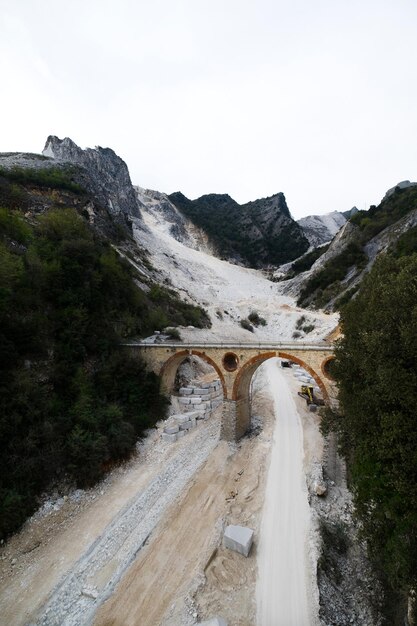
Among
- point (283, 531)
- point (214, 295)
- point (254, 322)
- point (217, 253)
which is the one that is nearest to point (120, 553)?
point (283, 531)

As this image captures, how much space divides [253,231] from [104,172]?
186 feet

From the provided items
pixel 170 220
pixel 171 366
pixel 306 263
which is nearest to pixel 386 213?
pixel 306 263

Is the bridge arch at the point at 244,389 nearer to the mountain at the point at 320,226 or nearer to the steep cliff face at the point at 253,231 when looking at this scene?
the steep cliff face at the point at 253,231

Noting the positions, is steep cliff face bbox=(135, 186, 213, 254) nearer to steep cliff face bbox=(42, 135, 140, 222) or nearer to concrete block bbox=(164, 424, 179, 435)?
steep cliff face bbox=(42, 135, 140, 222)

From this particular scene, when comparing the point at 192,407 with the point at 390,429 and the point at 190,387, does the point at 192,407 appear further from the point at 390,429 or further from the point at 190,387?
the point at 390,429

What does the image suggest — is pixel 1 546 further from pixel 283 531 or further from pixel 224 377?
pixel 224 377

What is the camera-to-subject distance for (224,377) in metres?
23.1

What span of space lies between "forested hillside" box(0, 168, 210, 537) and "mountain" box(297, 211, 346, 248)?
115 m

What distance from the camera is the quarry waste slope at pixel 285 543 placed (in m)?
10.9

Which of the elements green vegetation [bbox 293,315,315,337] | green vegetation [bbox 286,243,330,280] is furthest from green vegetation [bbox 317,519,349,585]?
green vegetation [bbox 286,243,330,280]

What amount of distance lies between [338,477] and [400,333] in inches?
497

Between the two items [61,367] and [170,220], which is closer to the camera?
[61,367]

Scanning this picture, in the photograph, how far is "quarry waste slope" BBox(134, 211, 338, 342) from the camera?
4990cm

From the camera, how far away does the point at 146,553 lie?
43.7 ft
